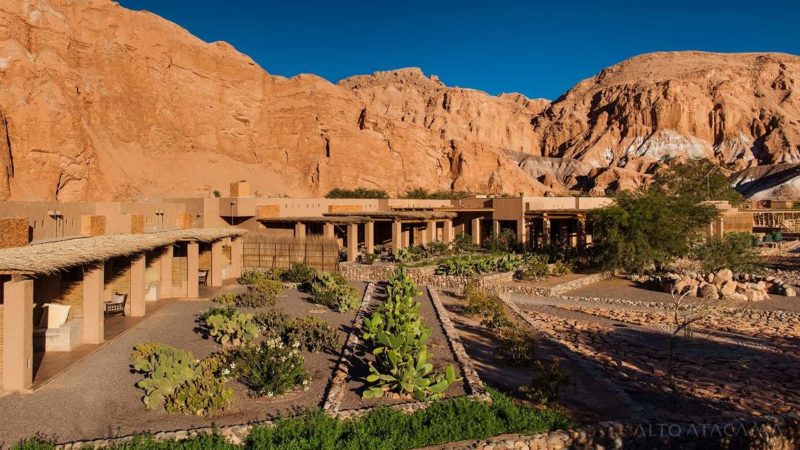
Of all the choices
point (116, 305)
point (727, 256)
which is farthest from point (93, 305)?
point (727, 256)

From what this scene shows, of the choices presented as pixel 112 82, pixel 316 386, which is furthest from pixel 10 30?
pixel 316 386

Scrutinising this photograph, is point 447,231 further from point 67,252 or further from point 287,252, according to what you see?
point 67,252

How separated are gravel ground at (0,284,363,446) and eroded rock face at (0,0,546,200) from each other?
3771 centimetres

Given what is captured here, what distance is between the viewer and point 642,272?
24.6 meters

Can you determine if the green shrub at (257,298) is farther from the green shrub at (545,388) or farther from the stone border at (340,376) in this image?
the green shrub at (545,388)

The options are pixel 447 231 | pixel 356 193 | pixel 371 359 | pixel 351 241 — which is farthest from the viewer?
pixel 356 193

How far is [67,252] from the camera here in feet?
30.3

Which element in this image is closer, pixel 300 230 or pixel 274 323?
pixel 274 323

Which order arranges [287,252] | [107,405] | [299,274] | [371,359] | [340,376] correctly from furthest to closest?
[287,252]
[299,274]
[371,359]
[340,376]
[107,405]

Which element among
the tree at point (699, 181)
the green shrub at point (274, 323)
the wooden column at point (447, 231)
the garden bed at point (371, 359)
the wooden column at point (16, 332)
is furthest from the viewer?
the tree at point (699, 181)

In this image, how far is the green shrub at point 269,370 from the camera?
27.6 feet

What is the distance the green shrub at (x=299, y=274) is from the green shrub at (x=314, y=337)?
309 inches

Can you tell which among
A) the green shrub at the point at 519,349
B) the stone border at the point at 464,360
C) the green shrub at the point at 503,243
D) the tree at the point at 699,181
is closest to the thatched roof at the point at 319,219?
the green shrub at the point at 503,243

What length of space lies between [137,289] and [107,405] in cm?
610
